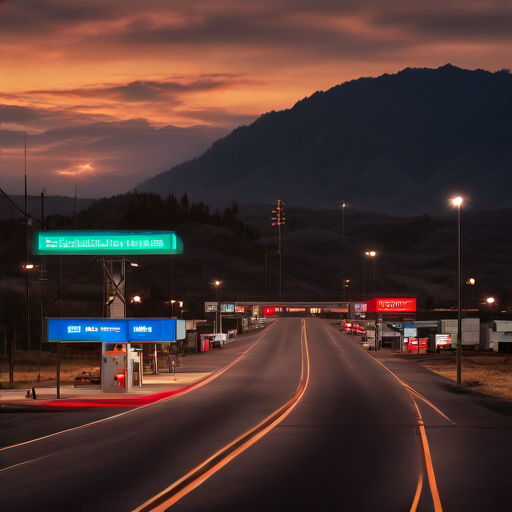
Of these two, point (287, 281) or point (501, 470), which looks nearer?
point (501, 470)

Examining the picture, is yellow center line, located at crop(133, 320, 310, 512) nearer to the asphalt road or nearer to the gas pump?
the asphalt road

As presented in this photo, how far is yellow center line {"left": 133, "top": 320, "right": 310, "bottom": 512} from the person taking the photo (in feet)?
40.1

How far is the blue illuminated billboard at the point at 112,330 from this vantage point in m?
32.9

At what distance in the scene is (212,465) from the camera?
15453 millimetres

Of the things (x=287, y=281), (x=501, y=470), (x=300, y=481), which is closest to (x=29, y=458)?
(x=300, y=481)

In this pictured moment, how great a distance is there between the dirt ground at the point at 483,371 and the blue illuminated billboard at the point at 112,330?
56.7 ft

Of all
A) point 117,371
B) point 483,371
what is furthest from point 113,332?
point 483,371

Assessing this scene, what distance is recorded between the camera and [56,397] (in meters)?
29.9

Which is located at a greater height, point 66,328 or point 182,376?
point 66,328

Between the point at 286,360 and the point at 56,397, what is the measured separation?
2561cm

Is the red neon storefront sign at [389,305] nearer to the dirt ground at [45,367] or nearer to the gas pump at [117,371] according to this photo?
the dirt ground at [45,367]

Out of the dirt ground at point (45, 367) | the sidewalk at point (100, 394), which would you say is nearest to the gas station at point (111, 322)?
the sidewalk at point (100, 394)

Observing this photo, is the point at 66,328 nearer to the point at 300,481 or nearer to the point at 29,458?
the point at 29,458

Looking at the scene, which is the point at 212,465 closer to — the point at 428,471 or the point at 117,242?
the point at 428,471
